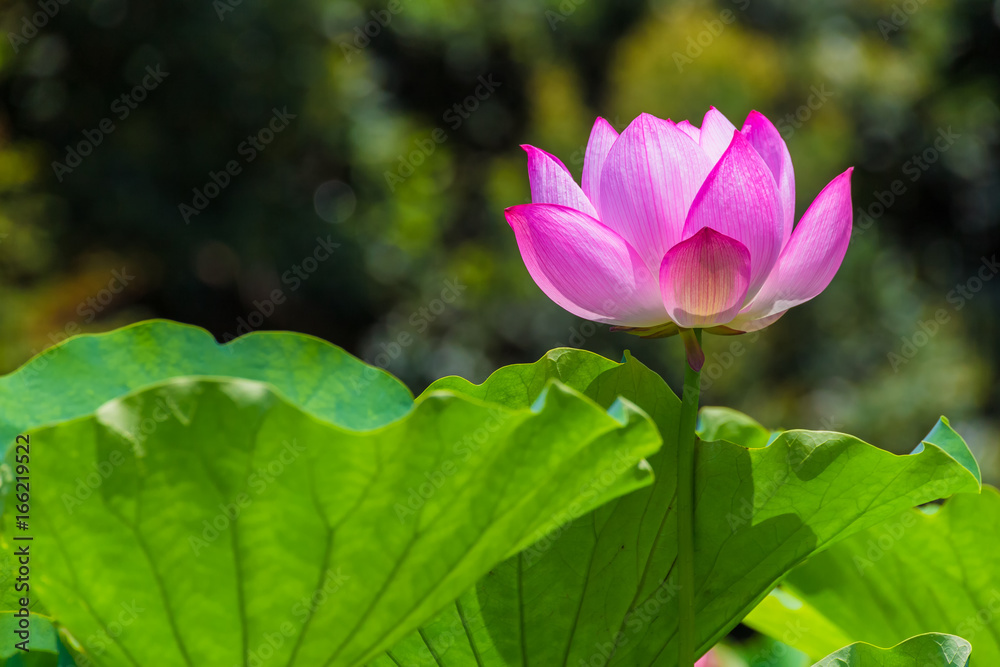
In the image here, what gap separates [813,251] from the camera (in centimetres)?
27

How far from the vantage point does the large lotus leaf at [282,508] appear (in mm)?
206

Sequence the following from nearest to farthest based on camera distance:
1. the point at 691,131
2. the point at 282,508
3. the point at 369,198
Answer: the point at 282,508
the point at 691,131
the point at 369,198

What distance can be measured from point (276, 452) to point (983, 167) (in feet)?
19.8

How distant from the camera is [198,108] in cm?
387

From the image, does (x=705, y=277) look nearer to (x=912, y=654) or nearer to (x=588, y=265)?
(x=588, y=265)

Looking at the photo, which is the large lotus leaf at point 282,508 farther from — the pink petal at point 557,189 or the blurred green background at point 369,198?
the blurred green background at point 369,198

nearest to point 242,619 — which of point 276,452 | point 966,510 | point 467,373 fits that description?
point 276,452

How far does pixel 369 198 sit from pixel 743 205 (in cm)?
425

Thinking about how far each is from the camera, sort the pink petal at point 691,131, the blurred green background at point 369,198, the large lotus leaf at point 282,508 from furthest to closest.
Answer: the blurred green background at point 369,198 → the pink petal at point 691,131 → the large lotus leaf at point 282,508

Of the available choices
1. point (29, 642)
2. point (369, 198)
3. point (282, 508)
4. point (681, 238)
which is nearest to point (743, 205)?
point (681, 238)

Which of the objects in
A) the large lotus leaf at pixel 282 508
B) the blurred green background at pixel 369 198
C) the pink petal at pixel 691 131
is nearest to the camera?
the large lotus leaf at pixel 282 508

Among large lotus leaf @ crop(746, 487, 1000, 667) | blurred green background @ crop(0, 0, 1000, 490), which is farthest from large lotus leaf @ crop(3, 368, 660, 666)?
blurred green background @ crop(0, 0, 1000, 490)

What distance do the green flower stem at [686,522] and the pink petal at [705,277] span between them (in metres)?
0.02

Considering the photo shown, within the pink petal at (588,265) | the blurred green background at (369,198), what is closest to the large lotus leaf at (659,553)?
the pink petal at (588,265)
